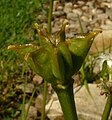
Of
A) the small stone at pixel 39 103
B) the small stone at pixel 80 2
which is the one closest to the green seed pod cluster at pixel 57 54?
the small stone at pixel 39 103

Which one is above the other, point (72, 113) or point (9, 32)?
point (72, 113)

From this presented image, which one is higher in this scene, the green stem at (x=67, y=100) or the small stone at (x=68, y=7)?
the green stem at (x=67, y=100)

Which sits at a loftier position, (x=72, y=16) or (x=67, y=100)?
(x=67, y=100)

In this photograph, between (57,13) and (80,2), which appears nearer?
(57,13)

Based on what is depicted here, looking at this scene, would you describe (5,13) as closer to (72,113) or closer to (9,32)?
(9,32)

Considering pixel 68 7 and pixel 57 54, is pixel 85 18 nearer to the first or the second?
pixel 68 7

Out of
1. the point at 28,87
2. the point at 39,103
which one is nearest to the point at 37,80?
the point at 28,87

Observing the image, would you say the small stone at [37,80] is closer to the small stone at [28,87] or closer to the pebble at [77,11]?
the small stone at [28,87]

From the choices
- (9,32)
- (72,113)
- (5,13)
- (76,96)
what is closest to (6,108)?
(76,96)

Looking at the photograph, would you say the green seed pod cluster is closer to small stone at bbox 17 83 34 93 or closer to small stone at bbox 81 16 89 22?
small stone at bbox 17 83 34 93

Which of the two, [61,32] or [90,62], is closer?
[61,32]

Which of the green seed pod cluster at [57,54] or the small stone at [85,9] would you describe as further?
the small stone at [85,9]
